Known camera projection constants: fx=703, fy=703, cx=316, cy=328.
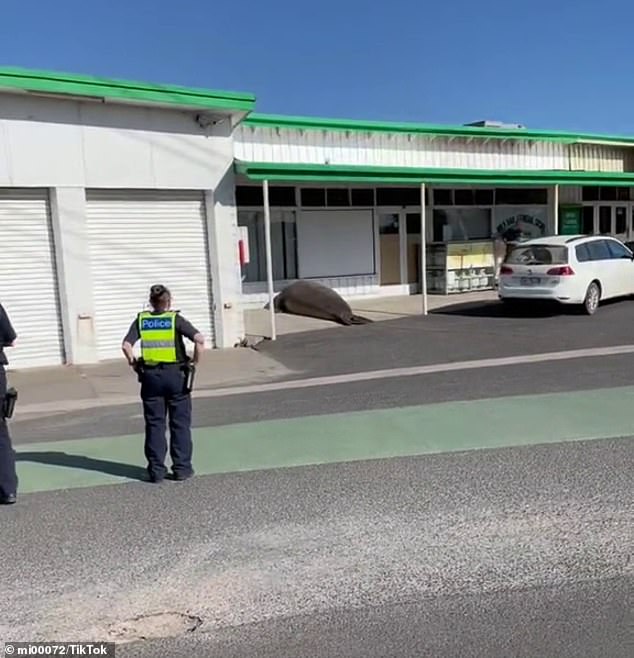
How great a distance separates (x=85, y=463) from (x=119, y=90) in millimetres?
7098

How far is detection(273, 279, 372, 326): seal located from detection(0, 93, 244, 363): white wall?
129 inches

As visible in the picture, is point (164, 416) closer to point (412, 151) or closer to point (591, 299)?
point (591, 299)

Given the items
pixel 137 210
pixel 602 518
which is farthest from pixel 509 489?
pixel 137 210

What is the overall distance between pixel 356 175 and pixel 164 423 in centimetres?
1000

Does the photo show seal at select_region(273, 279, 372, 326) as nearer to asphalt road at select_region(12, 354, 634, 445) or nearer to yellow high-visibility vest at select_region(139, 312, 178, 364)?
asphalt road at select_region(12, 354, 634, 445)

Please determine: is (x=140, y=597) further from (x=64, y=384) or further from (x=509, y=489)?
(x=64, y=384)

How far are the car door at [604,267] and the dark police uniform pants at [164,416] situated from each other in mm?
11425

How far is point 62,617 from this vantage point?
11.5 feet

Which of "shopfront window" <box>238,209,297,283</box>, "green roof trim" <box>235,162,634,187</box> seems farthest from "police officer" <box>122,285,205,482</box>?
"shopfront window" <box>238,209,297,283</box>

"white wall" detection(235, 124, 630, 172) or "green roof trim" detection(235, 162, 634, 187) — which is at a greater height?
"white wall" detection(235, 124, 630, 172)

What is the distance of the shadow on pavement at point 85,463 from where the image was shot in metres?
5.86

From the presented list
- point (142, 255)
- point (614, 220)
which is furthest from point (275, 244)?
point (614, 220)

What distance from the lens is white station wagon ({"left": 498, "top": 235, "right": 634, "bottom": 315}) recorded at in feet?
46.7

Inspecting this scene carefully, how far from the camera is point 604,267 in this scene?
593 inches
